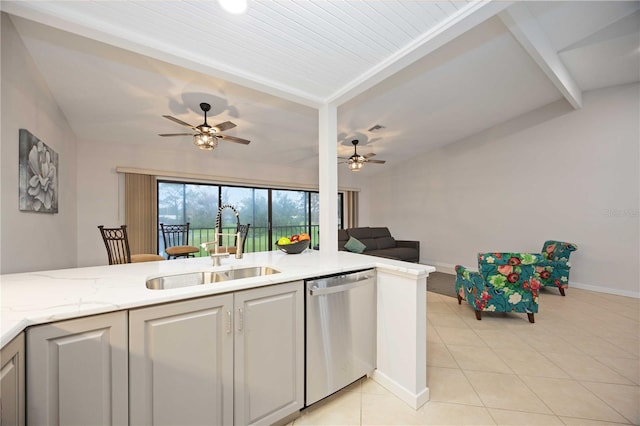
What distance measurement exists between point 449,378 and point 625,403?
107 cm

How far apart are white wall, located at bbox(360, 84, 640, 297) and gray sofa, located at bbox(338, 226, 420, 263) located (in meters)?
0.64

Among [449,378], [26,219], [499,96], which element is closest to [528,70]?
[499,96]

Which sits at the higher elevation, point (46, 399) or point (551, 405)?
point (46, 399)

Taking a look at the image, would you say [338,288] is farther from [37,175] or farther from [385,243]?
[385,243]

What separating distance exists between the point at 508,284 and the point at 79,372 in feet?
12.0

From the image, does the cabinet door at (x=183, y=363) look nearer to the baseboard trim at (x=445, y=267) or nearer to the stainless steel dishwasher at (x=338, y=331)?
the stainless steel dishwasher at (x=338, y=331)

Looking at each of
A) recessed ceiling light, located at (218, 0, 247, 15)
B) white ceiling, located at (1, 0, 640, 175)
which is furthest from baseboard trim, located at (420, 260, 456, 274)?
recessed ceiling light, located at (218, 0, 247, 15)

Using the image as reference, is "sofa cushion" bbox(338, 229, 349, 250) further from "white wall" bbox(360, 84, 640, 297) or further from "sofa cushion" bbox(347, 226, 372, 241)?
"white wall" bbox(360, 84, 640, 297)

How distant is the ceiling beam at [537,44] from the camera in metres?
2.39

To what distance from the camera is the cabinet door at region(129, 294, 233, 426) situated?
3.56 feet

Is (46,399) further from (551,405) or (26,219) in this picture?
(551,405)

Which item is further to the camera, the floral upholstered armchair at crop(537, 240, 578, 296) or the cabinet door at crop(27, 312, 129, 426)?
the floral upholstered armchair at crop(537, 240, 578, 296)

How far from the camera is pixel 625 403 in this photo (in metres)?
1.72

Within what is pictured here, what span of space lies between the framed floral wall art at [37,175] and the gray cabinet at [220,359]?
73.8 inches
